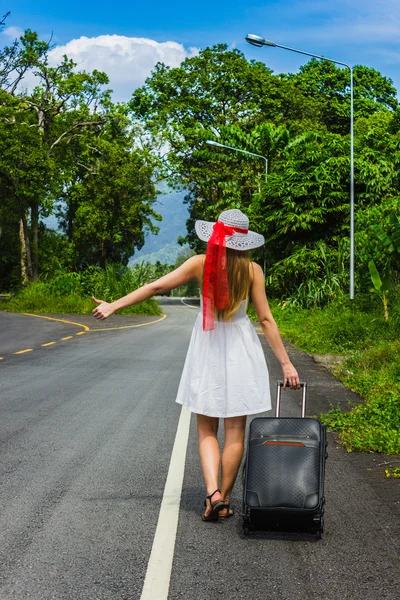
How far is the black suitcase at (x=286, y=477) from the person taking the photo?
4574 mm


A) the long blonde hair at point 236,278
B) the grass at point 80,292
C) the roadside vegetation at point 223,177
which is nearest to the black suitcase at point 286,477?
the long blonde hair at point 236,278

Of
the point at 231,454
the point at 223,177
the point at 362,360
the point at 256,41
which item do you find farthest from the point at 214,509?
the point at 223,177

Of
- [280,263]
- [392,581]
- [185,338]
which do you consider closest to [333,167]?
[280,263]

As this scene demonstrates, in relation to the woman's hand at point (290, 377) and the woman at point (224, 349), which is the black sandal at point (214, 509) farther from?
the woman's hand at point (290, 377)

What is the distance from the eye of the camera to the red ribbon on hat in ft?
15.9

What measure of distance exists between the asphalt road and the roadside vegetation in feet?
22.1

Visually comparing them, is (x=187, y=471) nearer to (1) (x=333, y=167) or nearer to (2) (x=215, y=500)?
(2) (x=215, y=500)

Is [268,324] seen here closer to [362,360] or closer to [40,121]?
[362,360]

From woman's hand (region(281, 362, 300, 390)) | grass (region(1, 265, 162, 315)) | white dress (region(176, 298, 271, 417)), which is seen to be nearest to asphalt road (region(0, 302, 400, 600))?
white dress (region(176, 298, 271, 417))

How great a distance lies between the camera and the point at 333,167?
33.8 metres

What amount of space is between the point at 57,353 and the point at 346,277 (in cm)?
1514

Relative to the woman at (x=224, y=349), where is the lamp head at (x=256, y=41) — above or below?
above

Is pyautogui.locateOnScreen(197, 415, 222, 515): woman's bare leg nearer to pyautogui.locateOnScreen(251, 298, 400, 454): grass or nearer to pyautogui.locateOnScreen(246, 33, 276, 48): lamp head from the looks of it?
pyautogui.locateOnScreen(251, 298, 400, 454): grass

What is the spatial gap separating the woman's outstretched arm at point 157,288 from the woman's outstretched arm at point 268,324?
1.23 ft
